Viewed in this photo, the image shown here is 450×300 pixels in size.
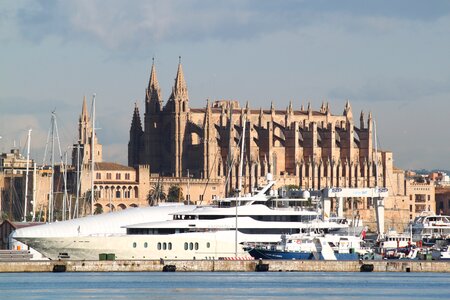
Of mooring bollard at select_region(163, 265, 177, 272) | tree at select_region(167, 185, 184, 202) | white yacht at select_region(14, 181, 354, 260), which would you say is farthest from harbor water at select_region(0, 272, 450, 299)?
tree at select_region(167, 185, 184, 202)

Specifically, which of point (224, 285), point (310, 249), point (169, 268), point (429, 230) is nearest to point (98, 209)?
point (429, 230)

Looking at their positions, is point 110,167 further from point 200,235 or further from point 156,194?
point 200,235

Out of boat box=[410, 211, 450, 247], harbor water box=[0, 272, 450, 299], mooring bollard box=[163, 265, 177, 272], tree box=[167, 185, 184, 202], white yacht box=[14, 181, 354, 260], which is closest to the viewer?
harbor water box=[0, 272, 450, 299]

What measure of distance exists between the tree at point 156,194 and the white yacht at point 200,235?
76.4m

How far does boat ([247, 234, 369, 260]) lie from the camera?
97.4 meters

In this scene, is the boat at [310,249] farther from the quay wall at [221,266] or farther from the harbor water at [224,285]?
the harbor water at [224,285]

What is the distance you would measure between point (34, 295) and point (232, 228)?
27715 millimetres

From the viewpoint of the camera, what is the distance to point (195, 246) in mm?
99625

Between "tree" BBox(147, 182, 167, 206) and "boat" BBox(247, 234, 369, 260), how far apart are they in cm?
7921

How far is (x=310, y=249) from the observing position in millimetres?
98250

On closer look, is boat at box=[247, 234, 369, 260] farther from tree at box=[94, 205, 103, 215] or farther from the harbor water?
tree at box=[94, 205, 103, 215]

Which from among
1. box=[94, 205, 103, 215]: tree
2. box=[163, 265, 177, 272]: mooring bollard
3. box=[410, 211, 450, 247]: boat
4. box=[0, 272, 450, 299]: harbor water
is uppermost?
box=[94, 205, 103, 215]: tree

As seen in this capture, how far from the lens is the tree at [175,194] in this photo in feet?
612

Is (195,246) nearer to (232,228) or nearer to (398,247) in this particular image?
(232,228)
